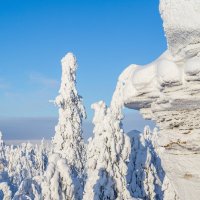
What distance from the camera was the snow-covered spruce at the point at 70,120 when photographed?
105ft

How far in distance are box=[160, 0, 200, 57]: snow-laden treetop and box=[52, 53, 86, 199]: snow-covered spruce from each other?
90.4ft

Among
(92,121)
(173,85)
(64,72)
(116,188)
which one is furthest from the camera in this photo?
(64,72)

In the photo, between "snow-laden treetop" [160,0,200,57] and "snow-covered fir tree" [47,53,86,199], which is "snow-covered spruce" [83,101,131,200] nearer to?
"snow-covered fir tree" [47,53,86,199]

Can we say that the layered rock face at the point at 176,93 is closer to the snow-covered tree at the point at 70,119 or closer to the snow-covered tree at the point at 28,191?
the snow-covered tree at the point at 28,191

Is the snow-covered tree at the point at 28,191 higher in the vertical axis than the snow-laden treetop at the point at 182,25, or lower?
lower

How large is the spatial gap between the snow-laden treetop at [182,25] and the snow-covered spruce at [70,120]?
90.4 ft

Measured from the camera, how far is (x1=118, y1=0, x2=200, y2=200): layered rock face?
4328mm

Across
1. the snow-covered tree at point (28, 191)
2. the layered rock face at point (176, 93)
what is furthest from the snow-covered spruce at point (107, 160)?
the layered rock face at point (176, 93)

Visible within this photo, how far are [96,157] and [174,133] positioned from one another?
729 inches

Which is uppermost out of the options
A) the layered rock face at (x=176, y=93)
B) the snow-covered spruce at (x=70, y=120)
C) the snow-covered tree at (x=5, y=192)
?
the snow-covered spruce at (x=70, y=120)

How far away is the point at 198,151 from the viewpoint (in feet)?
16.5

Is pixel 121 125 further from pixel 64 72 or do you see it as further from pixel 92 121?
pixel 64 72

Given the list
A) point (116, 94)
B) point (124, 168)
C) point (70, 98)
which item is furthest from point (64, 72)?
point (124, 168)

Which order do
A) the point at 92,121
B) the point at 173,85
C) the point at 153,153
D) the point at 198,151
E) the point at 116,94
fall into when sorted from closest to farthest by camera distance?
the point at 173,85
the point at 198,151
the point at 92,121
the point at 116,94
the point at 153,153
